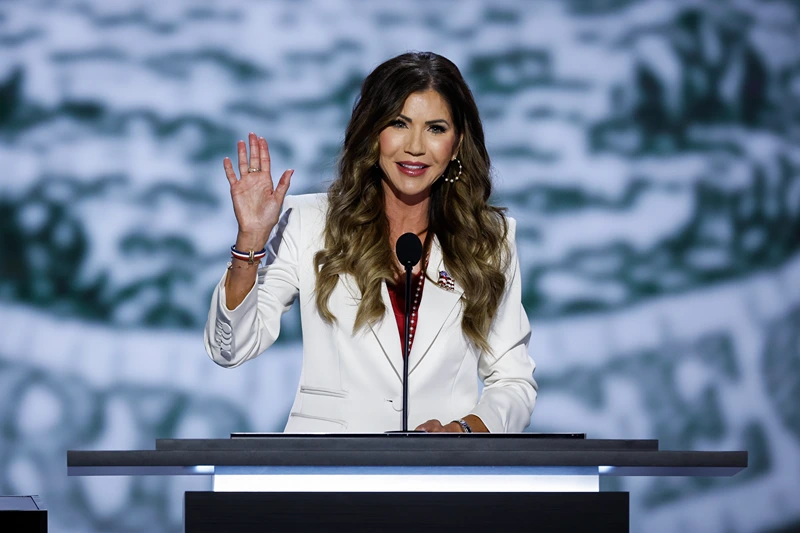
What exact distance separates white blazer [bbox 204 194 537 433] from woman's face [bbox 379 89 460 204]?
0.70ft

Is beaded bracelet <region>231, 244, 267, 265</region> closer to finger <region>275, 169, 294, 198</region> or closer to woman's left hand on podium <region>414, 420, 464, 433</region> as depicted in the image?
finger <region>275, 169, 294, 198</region>

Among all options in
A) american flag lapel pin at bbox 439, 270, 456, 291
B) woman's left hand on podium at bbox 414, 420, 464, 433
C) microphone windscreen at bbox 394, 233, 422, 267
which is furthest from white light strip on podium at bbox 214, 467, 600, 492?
american flag lapel pin at bbox 439, 270, 456, 291

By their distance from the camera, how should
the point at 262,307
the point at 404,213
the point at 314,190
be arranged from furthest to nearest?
the point at 314,190, the point at 404,213, the point at 262,307

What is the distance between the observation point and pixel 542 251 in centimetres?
395

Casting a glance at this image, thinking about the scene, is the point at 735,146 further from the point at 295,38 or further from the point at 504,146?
the point at 295,38

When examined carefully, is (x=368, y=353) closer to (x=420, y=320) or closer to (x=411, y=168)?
(x=420, y=320)

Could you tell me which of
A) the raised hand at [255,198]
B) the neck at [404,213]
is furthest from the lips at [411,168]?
the raised hand at [255,198]

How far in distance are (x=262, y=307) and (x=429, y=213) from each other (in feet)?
1.82

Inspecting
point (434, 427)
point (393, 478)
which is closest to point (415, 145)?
point (434, 427)

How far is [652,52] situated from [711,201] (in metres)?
0.68

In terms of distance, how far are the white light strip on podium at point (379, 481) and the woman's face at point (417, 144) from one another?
1130 mm

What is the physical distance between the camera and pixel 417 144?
2.39 meters

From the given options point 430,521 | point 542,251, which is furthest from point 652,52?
point 430,521

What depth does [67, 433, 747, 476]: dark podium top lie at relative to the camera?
1320 mm
